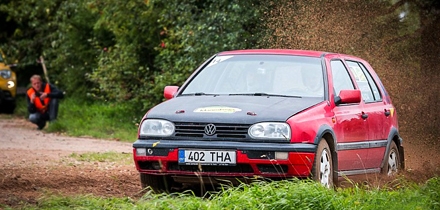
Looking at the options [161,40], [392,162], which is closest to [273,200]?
[392,162]

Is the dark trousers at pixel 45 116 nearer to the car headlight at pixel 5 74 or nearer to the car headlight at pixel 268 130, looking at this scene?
the car headlight at pixel 5 74

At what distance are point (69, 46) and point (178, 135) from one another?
15.8m

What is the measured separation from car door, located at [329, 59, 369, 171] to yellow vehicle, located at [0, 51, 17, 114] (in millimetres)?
15003

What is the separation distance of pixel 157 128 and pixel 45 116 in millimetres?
11195

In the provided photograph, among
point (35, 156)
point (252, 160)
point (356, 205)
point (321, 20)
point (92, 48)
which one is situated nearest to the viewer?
point (356, 205)

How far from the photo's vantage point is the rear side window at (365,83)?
33.3ft

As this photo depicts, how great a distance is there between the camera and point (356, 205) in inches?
292

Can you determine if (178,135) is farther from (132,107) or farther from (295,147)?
(132,107)

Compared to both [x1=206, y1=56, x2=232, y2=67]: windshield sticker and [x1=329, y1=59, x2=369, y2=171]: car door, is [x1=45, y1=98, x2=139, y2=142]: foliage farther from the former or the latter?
[x1=329, y1=59, x2=369, y2=171]: car door

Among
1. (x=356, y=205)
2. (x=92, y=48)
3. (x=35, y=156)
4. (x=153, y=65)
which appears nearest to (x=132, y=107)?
(x=153, y=65)

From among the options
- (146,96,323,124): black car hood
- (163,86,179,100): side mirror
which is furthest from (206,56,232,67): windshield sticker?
(146,96,323,124): black car hood

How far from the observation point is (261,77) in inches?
369

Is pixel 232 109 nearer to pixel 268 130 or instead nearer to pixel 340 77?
pixel 268 130

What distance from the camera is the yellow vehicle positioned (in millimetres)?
23547
